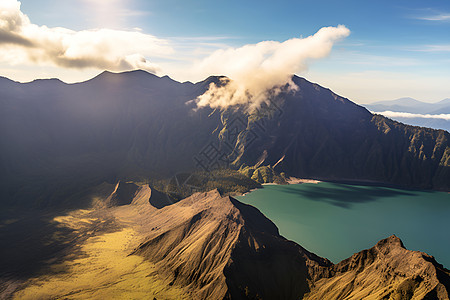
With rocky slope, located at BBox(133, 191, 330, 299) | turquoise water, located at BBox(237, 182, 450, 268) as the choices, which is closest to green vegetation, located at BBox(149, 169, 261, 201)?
turquoise water, located at BBox(237, 182, 450, 268)

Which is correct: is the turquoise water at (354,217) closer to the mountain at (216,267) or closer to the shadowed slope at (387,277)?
the mountain at (216,267)

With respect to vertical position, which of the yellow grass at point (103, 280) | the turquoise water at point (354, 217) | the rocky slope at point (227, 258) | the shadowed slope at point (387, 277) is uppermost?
the shadowed slope at point (387, 277)

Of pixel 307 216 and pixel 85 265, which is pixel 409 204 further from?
pixel 85 265

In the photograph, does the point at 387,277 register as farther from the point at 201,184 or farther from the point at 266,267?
the point at 201,184

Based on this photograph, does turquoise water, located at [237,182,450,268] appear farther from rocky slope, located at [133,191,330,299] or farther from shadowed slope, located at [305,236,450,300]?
shadowed slope, located at [305,236,450,300]

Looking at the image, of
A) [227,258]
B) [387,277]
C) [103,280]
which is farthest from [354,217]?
[103,280]

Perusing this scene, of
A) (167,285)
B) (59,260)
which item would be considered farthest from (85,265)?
(167,285)

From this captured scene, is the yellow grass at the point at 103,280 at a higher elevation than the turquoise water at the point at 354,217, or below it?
higher

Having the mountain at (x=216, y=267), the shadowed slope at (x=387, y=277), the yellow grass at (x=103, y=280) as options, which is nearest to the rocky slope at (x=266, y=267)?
the shadowed slope at (x=387, y=277)
